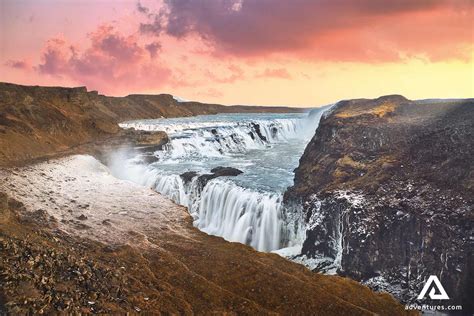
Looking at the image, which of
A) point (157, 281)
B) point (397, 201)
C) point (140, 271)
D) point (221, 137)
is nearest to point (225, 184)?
point (397, 201)

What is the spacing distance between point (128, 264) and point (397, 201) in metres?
9.85

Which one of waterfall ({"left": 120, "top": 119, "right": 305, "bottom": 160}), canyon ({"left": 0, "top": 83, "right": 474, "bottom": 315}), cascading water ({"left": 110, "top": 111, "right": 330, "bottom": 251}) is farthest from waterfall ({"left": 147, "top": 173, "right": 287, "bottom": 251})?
Answer: waterfall ({"left": 120, "top": 119, "right": 305, "bottom": 160})

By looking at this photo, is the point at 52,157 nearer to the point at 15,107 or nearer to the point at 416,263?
the point at 15,107

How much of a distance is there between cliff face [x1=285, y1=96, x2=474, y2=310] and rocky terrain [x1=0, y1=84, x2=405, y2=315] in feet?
7.43

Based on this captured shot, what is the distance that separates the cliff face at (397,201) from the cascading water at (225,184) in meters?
1.69

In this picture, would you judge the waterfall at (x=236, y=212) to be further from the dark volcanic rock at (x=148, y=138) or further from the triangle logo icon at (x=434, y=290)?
the dark volcanic rock at (x=148, y=138)

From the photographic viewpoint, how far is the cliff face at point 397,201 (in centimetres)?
1391

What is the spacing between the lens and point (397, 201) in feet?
52.3

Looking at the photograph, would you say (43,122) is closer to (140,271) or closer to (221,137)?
(221,137)

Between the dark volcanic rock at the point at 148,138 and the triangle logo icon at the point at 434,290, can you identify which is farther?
the dark volcanic rock at the point at 148,138

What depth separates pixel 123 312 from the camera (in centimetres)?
985

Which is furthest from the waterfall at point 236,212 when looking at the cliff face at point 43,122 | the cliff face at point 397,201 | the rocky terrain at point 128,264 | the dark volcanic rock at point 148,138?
the dark volcanic rock at point 148,138

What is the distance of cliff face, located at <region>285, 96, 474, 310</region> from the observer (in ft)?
45.6

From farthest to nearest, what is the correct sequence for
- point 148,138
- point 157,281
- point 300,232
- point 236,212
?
point 148,138
point 236,212
point 300,232
point 157,281
